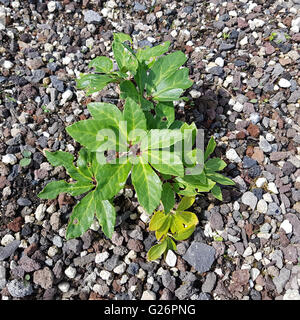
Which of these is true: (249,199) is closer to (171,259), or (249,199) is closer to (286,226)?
(286,226)

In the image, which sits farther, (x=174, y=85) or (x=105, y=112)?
(x=174, y=85)

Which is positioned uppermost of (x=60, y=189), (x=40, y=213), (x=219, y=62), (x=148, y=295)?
(x=219, y=62)

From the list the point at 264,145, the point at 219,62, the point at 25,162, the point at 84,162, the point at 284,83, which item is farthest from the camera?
the point at 219,62

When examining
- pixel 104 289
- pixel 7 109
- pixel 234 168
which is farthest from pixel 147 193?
pixel 7 109

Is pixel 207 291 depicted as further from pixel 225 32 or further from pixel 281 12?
pixel 281 12

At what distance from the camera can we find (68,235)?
1.61 meters

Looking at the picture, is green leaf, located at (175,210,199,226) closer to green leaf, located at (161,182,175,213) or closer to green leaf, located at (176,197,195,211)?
green leaf, located at (176,197,195,211)

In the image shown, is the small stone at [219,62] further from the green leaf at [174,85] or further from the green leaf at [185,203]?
the green leaf at [185,203]

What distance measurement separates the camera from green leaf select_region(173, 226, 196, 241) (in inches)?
70.7

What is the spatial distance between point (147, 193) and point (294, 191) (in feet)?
3.45

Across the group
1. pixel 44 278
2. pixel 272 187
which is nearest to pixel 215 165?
pixel 272 187

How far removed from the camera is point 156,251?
1.79 meters

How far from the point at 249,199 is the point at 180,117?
2.18 ft

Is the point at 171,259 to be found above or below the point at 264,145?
below
